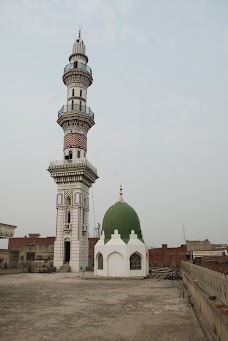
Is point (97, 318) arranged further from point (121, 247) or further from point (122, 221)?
point (122, 221)

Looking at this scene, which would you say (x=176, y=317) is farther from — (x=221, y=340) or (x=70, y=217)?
(x=70, y=217)

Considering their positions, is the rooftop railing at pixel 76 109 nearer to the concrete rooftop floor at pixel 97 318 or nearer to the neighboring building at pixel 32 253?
the neighboring building at pixel 32 253

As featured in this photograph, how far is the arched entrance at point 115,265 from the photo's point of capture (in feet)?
93.9

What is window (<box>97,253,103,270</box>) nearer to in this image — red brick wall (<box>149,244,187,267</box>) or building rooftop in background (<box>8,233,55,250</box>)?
red brick wall (<box>149,244,187,267</box>)

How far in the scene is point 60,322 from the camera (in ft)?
33.3

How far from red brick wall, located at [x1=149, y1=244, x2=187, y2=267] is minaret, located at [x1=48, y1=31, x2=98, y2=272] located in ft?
32.6

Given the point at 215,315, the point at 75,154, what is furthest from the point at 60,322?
the point at 75,154

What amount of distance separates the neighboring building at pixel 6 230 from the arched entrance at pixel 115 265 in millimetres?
13174

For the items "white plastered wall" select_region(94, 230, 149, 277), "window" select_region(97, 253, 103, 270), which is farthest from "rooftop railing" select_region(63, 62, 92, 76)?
"window" select_region(97, 253, 103, 270)

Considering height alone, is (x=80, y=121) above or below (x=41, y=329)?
above

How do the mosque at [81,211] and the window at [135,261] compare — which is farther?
the mosque at [81,211]

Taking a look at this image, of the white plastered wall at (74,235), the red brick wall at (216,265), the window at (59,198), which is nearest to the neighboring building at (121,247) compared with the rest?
the white plastered wall at (74,235)

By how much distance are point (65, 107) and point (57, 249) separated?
1961 centimetres

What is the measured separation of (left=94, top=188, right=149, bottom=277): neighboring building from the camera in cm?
2883
